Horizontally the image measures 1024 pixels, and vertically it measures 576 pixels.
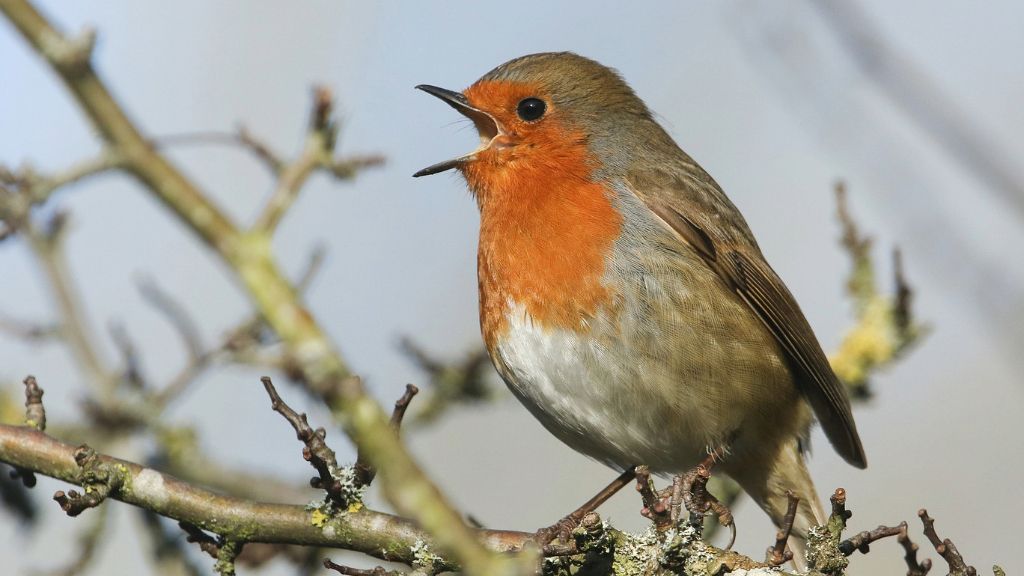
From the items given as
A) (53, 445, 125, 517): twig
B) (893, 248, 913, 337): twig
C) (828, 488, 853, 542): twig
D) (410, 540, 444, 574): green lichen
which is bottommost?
(828, 488, 853, 542): twig

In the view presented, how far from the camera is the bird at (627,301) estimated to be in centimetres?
405

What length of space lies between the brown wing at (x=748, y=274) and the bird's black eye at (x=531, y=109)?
0.50 m

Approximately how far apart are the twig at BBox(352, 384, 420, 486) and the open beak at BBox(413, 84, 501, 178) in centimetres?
172

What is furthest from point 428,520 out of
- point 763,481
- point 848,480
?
point 848,480

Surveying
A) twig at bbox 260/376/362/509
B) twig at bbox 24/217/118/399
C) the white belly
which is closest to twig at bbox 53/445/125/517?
twig at bbox 260/376/362/509

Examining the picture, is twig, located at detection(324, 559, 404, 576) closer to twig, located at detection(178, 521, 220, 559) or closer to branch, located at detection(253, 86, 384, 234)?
twig, located at detection(178, 521, 220, 559)

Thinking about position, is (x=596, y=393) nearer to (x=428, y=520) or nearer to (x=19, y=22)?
(x=428, y=520)

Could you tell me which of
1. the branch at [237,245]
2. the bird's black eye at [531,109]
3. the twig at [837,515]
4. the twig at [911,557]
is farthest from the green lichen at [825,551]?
the bird's black eye at [531,109]

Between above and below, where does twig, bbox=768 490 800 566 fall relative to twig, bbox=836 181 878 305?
below

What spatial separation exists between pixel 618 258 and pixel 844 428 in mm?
1284

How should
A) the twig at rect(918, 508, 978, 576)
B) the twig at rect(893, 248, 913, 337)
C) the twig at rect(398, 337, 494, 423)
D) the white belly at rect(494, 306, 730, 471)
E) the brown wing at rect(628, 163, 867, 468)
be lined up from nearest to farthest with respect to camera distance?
1. the twig at rect(918, 508, 978, 576)
2. the white belly at rect(494, 306, 730, 471)
3. the twig at rect(893, 248, 913, 337)
4. the brown wing at rect(628, 163, 867, 468)
5. the twig at rect(398, 337, 494, 423)

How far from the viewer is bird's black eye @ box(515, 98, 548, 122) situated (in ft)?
15.7

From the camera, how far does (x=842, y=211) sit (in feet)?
15.1

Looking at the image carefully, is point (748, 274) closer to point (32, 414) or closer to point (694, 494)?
point (694, 494)
